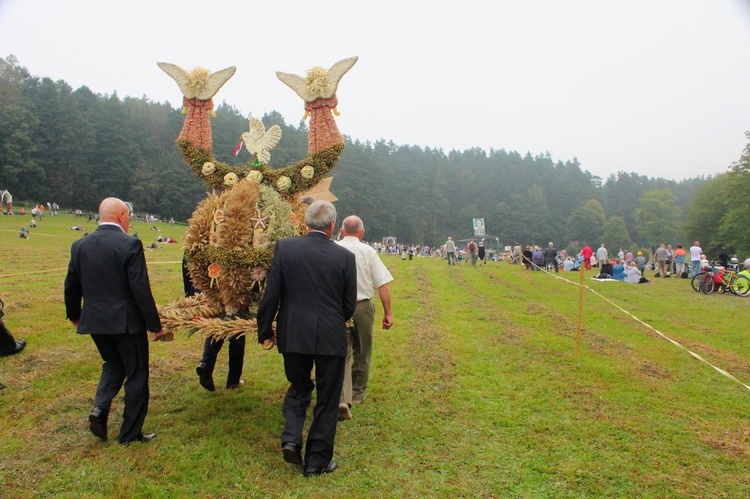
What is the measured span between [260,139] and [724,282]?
1977 centimetres

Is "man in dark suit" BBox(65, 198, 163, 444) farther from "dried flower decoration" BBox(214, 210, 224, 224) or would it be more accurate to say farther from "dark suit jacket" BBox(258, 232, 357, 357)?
"dark suit jacket" BBox(258, 232, 357, 357)

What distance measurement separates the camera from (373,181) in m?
79.9

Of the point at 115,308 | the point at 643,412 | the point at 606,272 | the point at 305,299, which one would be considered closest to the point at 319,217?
the point at 305,299

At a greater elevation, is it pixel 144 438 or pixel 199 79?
pixel 199 79

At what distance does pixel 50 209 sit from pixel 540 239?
84721 millimetres

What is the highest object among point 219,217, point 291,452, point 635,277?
point 219,217

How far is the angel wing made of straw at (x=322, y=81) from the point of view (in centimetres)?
595

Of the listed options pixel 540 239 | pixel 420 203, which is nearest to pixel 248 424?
pixel 420 203

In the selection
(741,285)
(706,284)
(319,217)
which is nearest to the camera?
(319,217)

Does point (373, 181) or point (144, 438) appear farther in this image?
point (373, 181)

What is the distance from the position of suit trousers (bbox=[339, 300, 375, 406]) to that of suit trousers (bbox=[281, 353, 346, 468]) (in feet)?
3.55

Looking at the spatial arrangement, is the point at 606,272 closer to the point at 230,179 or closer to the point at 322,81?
the point at 322,81

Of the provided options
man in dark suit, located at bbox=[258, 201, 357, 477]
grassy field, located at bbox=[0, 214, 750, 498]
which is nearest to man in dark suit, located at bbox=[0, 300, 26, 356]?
grassy field, located at bbox=[0, 214, 750, 498]

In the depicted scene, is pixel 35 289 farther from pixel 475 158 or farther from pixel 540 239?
pixel 475 158
